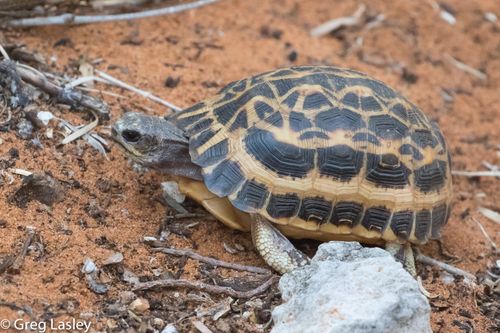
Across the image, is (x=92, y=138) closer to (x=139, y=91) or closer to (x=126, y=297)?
(x=139, y=91)

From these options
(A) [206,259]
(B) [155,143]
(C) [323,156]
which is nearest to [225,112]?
(B) [155,143]

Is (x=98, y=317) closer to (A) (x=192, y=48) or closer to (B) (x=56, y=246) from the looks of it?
(B) (x=56, y=246)

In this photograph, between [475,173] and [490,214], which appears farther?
[475,173]

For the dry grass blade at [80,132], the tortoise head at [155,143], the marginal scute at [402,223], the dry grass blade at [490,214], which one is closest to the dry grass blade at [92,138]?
the dry grass blade at [80,132]

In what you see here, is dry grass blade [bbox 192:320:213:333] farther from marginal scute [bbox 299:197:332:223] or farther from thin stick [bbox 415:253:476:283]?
thin stick [bbox 415:253:476:283]

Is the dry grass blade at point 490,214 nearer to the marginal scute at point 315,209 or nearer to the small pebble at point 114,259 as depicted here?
the marginal scute at point 315,209

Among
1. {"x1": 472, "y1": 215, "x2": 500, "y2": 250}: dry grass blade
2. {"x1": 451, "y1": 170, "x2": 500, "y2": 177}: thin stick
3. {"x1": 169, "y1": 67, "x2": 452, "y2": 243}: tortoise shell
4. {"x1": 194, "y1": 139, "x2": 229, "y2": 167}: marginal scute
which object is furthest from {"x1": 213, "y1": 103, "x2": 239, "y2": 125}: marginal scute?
{"x1": 451, "y1": 170, "x2": 500, "y2": 177}: thin stick

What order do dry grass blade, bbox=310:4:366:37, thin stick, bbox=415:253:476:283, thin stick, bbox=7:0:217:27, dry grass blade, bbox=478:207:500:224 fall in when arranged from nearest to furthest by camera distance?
thin stick, bbox=415:253:476:283
dry grass blade, bbox=478:207:500:224
thin stick, bbox=7:0:217:27
dry grass blade, bbox=310:4:366:37
